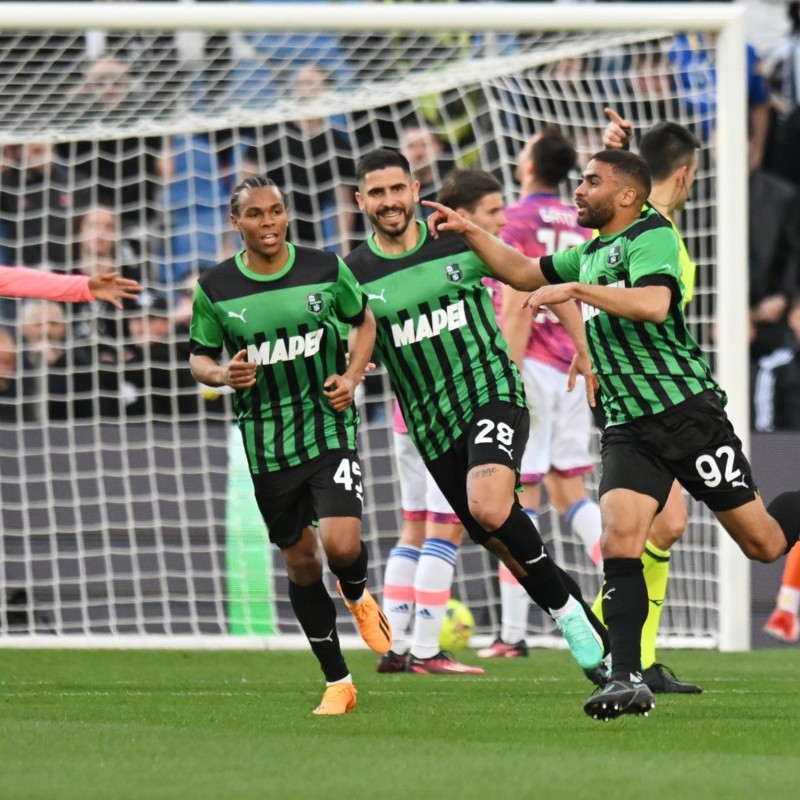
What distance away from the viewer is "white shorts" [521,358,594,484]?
837 cm

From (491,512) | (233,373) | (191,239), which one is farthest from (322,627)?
(191,239)

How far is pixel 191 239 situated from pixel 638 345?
18.1ft

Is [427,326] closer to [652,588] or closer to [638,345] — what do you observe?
[638,345]

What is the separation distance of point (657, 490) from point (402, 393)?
133 centimetres

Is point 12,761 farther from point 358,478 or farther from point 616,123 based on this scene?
point 616,123

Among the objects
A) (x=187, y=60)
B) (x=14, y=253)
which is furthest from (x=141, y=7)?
(x=14, y=253)

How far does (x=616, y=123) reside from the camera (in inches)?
249

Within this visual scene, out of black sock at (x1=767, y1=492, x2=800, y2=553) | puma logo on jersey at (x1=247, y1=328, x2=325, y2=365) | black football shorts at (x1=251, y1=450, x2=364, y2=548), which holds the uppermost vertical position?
puma logo on jersey at (x1=247, y1=328, x2=325, y2=365)

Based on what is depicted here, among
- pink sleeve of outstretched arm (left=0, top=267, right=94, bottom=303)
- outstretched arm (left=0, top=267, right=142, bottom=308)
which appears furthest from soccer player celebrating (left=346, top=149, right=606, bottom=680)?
pink sleeve of outstretched arm (left=0, top=267, right=94, bottom=303)

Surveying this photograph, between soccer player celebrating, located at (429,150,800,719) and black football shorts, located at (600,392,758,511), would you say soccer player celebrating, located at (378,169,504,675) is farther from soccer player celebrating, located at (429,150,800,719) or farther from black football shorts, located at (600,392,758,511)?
black football shorts, located at (600,392,758,511)

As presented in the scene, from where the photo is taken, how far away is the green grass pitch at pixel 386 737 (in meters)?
4.11

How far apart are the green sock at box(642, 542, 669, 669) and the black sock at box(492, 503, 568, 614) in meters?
0.58

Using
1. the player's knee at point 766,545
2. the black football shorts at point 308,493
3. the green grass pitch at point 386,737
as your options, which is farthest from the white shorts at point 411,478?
the player's knee at point 766,545

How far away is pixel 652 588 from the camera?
6.62 m
